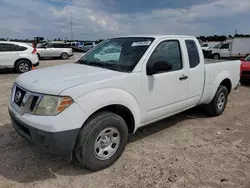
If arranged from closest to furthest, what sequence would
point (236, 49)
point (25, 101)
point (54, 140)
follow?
point (54, 140) → point (25, 101) → point (236, 49)

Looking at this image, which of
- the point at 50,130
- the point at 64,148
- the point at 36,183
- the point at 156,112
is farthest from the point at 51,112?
the point at 156,112

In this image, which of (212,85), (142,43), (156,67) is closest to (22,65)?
(142,43)

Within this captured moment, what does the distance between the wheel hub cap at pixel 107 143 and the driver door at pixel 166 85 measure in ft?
1.93

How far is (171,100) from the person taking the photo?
3.81 metres

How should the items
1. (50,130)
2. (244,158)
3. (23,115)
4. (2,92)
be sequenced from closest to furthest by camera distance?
(50,130), (23,115), (244,158), (2,92)

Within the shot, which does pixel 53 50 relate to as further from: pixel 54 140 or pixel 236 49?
pixel 54 140

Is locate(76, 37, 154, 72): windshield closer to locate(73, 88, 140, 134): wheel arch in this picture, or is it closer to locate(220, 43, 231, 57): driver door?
locate(73, 88, 140, 134): wheel arch

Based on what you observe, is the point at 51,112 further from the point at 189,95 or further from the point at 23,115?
the point at 189,95

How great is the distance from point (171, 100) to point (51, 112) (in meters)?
2.06

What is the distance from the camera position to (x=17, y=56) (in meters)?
11.7

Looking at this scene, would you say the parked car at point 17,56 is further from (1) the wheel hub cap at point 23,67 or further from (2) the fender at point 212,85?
(2) the fender at point 212,85

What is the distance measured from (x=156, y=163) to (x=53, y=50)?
19.9 m

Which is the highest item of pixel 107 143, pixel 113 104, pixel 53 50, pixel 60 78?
pixel 53 50

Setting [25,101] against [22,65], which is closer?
[25,101]
